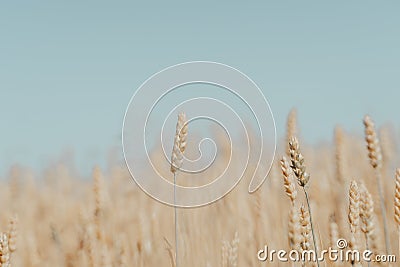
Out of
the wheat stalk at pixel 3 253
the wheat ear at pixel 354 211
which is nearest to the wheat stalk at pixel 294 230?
the wheat ear at pixel 354 211

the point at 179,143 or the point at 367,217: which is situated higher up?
the point at 179,143

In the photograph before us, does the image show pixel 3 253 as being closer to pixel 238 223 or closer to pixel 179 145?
pixel 179 145

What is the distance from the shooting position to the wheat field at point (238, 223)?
1.06 m

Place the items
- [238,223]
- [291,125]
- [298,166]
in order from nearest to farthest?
[298,166], [291,125], [238,223]

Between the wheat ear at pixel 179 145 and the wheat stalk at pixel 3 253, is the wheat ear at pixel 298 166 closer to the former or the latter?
the wheat ear at pixel 179 145

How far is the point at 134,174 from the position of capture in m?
1.65

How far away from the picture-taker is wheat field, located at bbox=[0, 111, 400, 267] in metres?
1.06

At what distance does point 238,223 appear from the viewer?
226cm

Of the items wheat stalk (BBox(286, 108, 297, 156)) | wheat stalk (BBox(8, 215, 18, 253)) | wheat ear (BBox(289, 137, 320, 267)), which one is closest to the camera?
wheat ear (BBox(289, 137, 320, 267))

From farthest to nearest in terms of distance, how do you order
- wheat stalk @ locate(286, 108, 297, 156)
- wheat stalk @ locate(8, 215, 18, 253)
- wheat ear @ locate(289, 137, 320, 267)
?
wheat stalk @ locate(286, 108, 297, 156) < wheat stalk @ locate(8, 215, 18, 253) < wheat ear @ locate(289, 137, 320, 267)

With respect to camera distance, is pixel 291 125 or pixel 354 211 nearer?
pixel 354 211

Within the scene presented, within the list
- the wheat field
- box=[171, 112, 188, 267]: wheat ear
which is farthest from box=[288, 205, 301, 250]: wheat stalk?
box=[171, 112, 188, 267]: wheat ear

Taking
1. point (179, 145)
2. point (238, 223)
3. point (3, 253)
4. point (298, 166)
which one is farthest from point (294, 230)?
point (238, 223)

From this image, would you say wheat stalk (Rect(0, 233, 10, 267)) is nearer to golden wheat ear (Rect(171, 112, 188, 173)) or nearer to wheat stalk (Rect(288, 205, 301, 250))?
golden wheat ear (Rect(171, 112, 188, 173))
